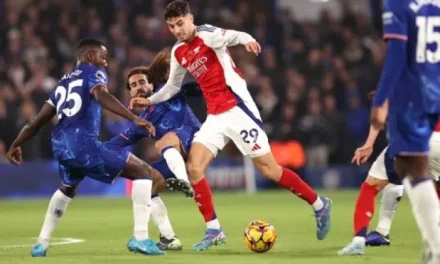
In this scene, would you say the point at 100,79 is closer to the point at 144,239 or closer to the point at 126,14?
the point at 144,239

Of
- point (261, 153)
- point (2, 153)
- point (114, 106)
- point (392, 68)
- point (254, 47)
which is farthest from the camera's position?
point (2, 153)

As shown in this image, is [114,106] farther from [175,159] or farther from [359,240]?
[359,240]

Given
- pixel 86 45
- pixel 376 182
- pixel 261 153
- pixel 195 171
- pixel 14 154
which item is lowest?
pixel 376 182

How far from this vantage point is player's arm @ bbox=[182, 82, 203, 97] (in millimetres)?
10477

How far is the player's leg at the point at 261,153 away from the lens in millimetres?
9844

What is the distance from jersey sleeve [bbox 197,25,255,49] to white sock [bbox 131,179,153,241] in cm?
149

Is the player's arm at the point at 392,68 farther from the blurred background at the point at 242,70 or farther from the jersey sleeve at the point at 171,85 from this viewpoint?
the blurred background at the point at 242,70

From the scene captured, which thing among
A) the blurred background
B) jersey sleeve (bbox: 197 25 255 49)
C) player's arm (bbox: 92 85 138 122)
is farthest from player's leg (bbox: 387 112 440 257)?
the blurred background

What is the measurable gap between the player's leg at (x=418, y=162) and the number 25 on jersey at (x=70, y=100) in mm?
2964

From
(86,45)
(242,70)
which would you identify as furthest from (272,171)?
(242,70)

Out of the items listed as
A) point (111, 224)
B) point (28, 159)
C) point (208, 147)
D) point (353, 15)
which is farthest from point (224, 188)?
point (208, 147)

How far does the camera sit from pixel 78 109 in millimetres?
9125

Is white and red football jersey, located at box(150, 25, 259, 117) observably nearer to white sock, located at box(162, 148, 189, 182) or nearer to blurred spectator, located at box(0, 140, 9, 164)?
white sock, located at box(162, 148, 189, 182)

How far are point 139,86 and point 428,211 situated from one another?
14.0 ft
